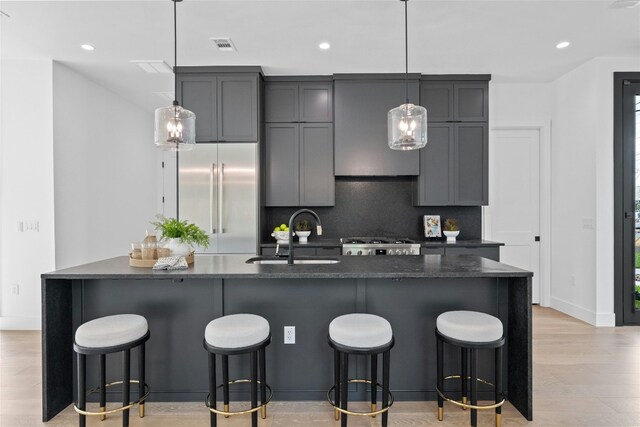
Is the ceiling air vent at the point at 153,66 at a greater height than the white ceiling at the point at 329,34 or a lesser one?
lesser

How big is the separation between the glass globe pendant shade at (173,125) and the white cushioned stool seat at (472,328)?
2.16m

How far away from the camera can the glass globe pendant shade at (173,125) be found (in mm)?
2488

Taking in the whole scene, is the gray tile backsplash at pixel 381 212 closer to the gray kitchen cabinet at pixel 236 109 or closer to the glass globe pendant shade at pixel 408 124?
the gray kitchen cabinet at pixel 236 109

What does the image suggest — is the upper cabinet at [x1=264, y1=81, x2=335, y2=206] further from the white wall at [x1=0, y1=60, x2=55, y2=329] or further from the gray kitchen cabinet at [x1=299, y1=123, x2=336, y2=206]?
the white wall at [x1=0, y1=60, x2=55, y2=329]

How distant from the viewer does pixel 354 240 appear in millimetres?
4152

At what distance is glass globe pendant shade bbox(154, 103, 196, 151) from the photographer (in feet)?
8.16

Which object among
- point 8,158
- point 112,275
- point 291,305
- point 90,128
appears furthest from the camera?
point 90,128

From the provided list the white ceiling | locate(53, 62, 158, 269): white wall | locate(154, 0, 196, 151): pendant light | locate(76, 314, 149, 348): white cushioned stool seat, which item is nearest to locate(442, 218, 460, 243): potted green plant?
the white ceiling

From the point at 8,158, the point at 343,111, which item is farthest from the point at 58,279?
the point at 343,111

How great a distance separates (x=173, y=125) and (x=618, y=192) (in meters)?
4.66

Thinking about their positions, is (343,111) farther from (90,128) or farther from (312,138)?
(90,128)

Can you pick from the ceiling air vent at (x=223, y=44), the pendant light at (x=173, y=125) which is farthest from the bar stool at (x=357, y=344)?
the ceiling air vent at (x=223, y=44)

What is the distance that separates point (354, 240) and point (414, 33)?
2240 mm

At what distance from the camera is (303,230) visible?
4418 millimetres
